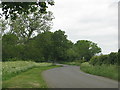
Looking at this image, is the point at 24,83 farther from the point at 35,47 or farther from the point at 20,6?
the point at 35,47

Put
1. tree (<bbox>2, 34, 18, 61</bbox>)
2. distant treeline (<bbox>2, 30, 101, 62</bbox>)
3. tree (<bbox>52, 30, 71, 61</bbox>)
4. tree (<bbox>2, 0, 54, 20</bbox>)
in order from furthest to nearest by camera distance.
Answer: tree (<bbox>52, 30, 71, 61</bbox>), distant treeline (<bbox>2, 30, 101, 62</bbox>), tree (<bbox>2, 34, 18, 61</bbox>), tree (<bbox>2, 0, 54, 20</bbox>)

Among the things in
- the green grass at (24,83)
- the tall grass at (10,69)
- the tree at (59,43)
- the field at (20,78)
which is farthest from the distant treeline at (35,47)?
the green grass at (24,83)

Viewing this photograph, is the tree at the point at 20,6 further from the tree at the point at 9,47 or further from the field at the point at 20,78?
the tree at the point at 9,47

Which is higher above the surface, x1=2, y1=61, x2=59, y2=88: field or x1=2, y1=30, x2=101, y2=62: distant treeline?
x1=2, y1=30, x2=101, y2=62: distant treeline

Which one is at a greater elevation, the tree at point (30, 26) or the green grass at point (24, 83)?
the tree at point (30, 26)

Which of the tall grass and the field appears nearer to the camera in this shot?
the field

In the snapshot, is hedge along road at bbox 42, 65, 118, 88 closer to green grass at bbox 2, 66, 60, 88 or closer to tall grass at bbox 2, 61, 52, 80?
green grass at bbox 2, 66, 60, 88

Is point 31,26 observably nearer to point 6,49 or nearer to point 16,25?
point 16,25

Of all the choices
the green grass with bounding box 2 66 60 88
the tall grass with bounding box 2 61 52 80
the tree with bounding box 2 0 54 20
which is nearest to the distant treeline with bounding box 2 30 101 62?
the tall grass with bounding box 2 61 52 80

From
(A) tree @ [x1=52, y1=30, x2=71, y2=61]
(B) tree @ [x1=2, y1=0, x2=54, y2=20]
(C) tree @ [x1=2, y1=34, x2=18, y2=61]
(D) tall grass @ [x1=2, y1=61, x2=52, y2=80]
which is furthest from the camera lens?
(A) tree @ [x1=52, y1=30, x2=71, y2=61]

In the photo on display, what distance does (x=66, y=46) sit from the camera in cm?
6638

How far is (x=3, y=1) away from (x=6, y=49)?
28.3m

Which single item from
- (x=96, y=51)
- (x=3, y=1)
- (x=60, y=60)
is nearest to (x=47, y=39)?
(x=60, y=60)

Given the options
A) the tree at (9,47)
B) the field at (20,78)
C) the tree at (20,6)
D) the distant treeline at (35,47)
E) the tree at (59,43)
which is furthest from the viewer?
the tree at (59,43)
